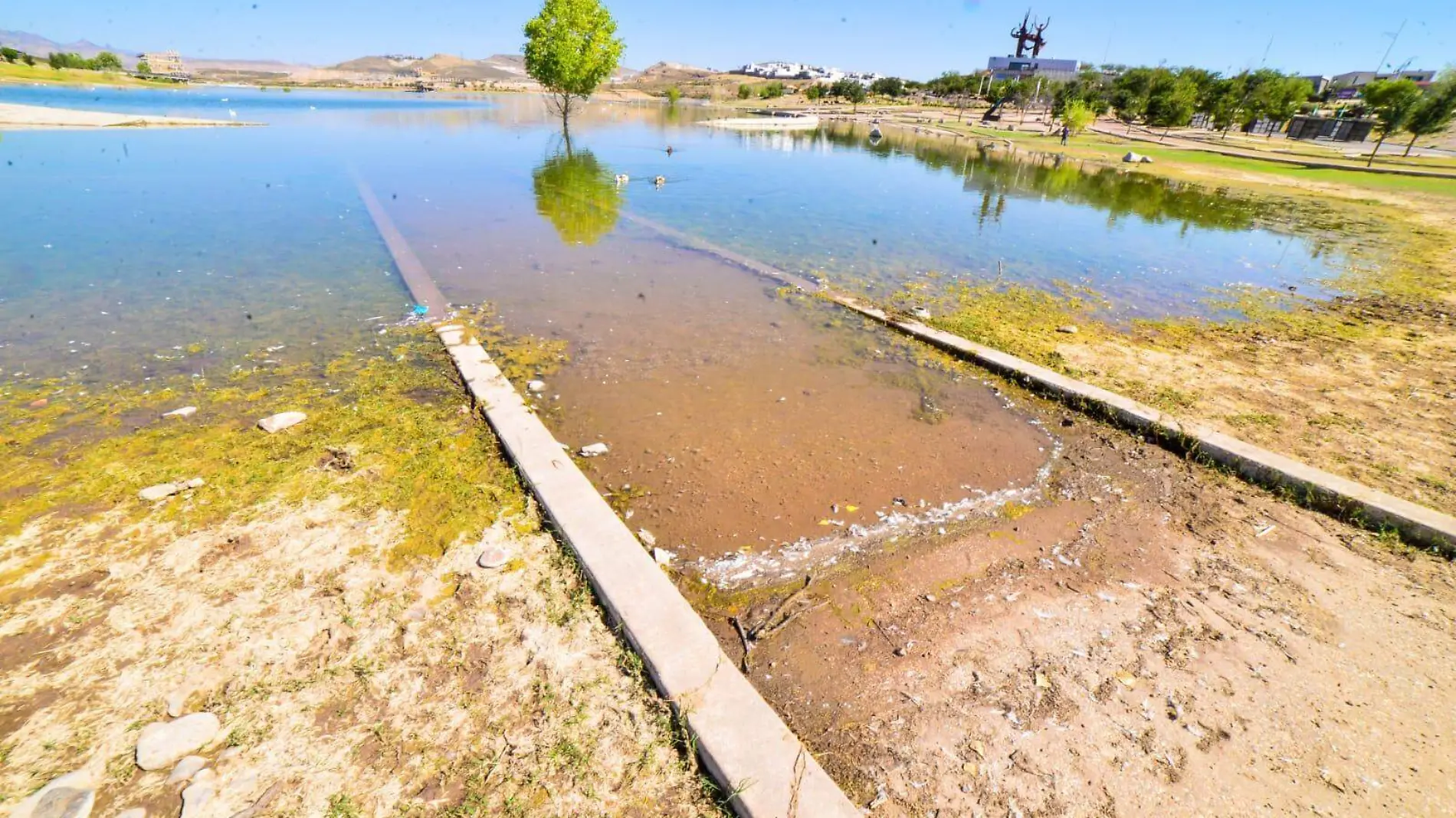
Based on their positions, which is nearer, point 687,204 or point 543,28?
point 687,204

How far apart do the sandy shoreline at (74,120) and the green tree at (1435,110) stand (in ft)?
229

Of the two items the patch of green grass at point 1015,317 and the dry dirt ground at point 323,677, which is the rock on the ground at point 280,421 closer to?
the dry dirt ground at point 323,677

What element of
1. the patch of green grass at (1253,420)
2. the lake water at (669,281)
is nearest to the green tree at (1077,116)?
the lake water at (669,281)

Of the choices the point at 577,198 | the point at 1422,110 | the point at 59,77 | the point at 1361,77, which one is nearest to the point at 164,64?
the point at 59,77

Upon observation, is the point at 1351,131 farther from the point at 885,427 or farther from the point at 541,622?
the point at 541,622

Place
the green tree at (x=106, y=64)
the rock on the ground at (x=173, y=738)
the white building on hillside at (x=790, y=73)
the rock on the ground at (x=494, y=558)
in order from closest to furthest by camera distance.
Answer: the rock on the ground at (x=173, y=738) → the rock on the ground at (x=494, y=558) → the green tree at (x=106, y=64) → the white building on hillside at (x=790, y=73)

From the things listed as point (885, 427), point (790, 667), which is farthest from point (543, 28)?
point (790, 667)

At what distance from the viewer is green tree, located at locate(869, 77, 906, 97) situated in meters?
101

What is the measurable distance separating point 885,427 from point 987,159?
34242 mm

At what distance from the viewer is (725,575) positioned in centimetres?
426

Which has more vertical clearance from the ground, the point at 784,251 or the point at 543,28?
the point at 543,28

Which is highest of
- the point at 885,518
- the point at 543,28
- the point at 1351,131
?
the point at 543,28

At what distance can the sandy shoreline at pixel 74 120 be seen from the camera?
2722 cm

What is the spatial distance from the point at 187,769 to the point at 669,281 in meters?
9.11
